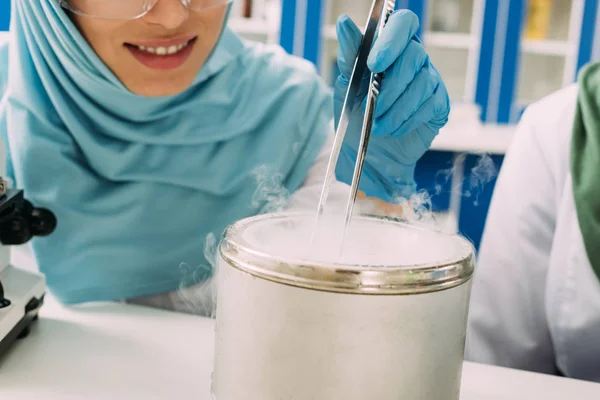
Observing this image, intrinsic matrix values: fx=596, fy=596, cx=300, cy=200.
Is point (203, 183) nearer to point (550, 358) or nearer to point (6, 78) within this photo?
point (6, 78)

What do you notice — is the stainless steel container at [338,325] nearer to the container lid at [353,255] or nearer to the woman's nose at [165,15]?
the container lid at [353,255]

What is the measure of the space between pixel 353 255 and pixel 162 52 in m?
0.67

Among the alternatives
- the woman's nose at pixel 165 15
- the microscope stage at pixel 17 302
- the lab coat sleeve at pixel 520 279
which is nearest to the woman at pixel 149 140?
the woman's nose at pixel 165 15

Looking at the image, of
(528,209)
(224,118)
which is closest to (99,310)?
(224,118)

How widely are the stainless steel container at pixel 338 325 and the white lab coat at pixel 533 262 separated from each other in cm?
73

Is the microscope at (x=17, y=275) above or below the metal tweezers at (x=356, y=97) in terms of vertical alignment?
below

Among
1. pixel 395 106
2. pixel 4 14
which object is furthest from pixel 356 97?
pixel 4 14

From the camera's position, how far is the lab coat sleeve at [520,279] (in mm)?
1292

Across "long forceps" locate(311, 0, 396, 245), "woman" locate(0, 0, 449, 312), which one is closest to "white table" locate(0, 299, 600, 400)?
"woman" locate(0, 0, 449, 312)

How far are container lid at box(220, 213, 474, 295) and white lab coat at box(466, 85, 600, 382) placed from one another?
0.68 metres

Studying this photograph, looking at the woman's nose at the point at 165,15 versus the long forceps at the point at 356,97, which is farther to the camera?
the woman's nose at the point at 165,15

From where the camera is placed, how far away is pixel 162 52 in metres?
1.13

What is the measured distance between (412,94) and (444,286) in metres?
0.41

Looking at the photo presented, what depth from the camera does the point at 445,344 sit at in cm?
58
